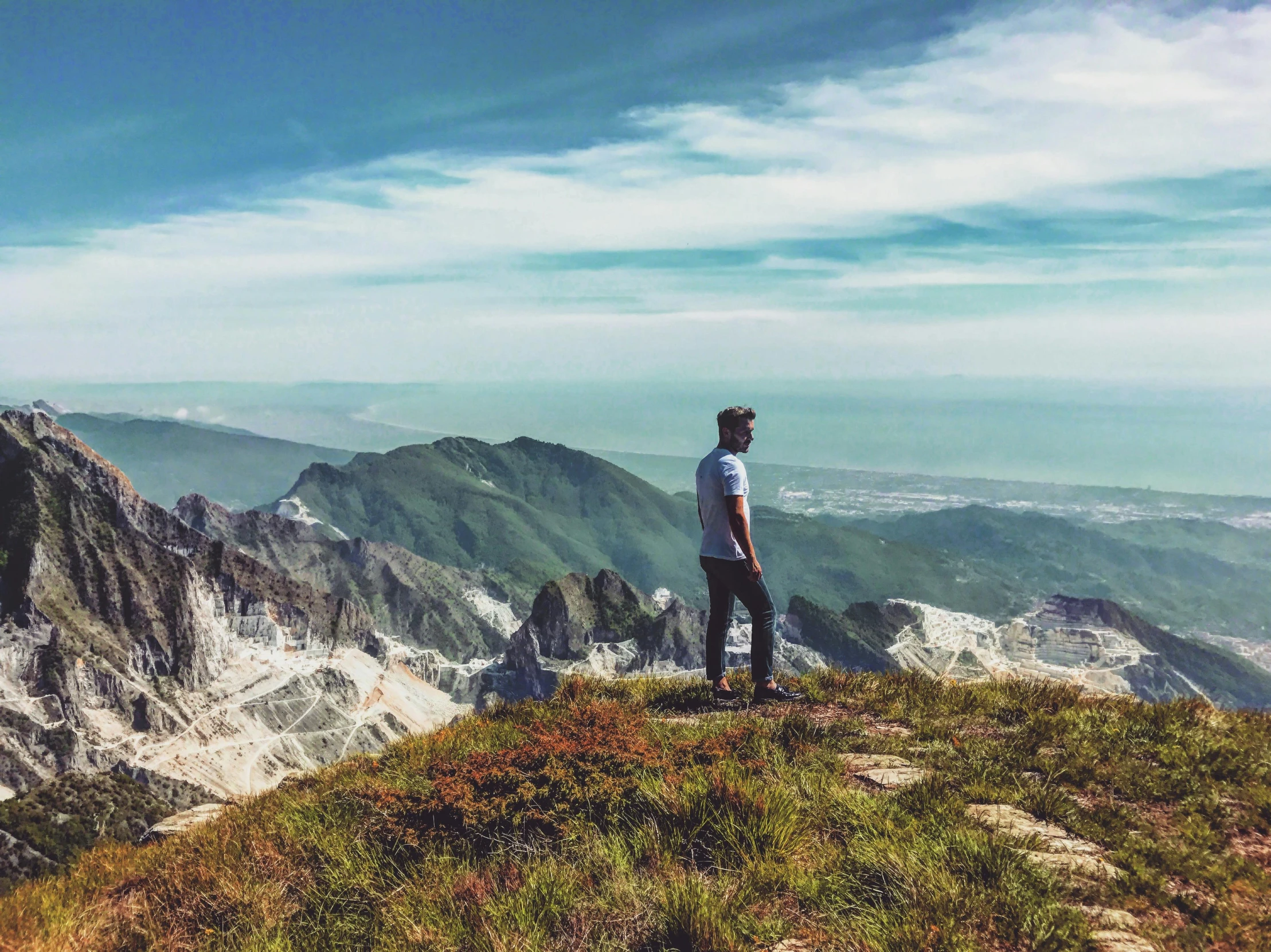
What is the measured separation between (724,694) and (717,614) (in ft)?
3.94

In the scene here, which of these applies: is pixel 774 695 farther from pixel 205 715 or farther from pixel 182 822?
pixel 205 715

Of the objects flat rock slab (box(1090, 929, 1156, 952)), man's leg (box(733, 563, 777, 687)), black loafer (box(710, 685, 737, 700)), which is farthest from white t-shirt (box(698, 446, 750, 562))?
flat rock slab (box(1090, 929, 1156, 952))

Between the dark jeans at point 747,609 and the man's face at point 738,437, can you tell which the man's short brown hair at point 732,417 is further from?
the dark jeans at point 747,609

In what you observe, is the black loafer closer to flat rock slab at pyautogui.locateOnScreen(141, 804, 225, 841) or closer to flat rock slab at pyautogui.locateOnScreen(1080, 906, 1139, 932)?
flat rock slab at pyautogui.locateOnScreen(1080, 906, 1139, 932)

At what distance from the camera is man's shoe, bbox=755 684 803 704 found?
1091 centimetres

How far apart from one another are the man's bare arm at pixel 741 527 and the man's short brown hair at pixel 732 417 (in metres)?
1.07

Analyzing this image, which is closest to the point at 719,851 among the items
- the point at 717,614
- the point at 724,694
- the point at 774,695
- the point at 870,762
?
the point at 870,762

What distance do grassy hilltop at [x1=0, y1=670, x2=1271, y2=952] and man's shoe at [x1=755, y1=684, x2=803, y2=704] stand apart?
180 cm

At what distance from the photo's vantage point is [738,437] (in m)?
10.6

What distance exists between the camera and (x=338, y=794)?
7.81 metres

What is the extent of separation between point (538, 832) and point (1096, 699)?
8806mm

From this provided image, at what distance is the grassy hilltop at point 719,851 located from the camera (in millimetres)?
4738

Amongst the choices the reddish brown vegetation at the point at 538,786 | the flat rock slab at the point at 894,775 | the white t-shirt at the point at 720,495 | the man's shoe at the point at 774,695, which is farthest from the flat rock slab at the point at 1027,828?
the white t-shirt at the point at 720,495

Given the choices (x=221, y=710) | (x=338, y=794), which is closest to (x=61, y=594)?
(x=221, y=710)
